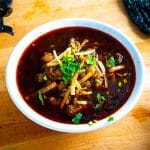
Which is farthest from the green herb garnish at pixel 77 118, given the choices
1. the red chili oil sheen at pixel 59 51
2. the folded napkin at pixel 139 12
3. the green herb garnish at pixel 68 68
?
the folded napkin at pixel 139 12

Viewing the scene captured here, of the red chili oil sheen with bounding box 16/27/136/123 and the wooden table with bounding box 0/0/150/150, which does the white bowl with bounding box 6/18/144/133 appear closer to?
the red chili oil sheen with bounding box 16/27/136/123

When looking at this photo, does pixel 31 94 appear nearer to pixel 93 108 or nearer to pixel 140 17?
pixel 93 108

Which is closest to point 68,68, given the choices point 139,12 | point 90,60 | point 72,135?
point 90,60

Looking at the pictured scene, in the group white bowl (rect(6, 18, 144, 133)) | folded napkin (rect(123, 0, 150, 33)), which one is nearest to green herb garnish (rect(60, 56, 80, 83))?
white bowl (rect(6, 18, 144, 133))

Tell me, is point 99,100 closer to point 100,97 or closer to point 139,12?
point 100,97

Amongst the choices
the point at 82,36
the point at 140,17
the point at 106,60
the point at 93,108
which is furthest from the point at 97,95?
Result: the point at 140,17

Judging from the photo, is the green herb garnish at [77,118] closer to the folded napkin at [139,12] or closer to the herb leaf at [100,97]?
the herb leaf at [100,97]
